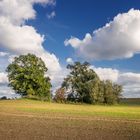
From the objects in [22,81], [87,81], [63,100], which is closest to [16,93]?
[22,81]

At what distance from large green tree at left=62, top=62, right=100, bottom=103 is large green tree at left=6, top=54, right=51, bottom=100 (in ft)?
41.7

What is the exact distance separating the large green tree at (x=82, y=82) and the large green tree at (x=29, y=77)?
41.7ft

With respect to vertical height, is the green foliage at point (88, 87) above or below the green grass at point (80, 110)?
above

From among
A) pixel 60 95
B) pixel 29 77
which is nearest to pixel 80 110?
pixel 29 77

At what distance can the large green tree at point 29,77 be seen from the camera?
108625 mm

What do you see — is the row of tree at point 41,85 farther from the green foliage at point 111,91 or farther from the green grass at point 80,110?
the green grass at point 80,110

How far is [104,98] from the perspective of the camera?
377 ft

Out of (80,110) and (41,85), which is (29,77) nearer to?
(41,85)

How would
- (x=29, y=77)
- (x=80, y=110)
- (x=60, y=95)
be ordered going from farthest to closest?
(x=60, y=95), (x=29, y=77), (x=80, y=110)

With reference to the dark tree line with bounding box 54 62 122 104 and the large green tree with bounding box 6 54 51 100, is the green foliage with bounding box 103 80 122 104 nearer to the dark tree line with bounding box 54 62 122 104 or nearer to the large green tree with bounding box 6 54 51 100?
the dark tree line with bounding box 54 62 122 104

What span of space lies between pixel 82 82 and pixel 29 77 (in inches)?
970

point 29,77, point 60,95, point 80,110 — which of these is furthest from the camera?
point 60,95

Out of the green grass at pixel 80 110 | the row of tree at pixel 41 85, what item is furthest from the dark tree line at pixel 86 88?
the green grass at pixel 80 110

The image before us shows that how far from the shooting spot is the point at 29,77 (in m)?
108
